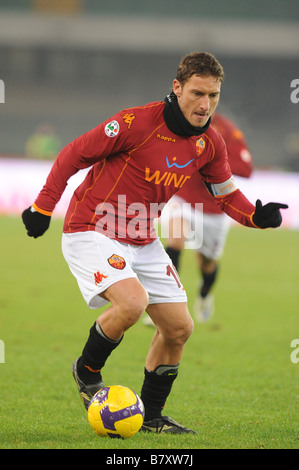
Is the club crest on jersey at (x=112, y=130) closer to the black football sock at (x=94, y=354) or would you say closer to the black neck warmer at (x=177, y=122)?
the black neck warmer at (x=177, y=122)

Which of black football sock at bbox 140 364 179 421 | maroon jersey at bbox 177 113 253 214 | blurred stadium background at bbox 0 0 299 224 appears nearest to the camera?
black football sock at bbox 140 364 179 421

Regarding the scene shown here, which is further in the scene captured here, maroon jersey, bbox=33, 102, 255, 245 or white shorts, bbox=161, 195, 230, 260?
white shorts, bbox=161, 195, 230, 260

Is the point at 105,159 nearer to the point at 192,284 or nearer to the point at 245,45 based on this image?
the point at 192,284

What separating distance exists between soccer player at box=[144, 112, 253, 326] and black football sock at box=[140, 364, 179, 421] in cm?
349

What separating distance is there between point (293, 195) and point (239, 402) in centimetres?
1174

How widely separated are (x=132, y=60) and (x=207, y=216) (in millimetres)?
26716

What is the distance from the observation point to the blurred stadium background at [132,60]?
105ft

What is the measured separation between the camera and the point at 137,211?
4531mm

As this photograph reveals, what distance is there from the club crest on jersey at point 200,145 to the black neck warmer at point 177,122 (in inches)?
3.9

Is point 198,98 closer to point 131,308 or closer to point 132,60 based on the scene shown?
point 131,308

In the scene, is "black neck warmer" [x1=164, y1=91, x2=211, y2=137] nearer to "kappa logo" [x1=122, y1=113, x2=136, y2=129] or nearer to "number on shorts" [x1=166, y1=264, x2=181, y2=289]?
"kappa logo" [x1=122, y1=113, x2=136, y2=129]

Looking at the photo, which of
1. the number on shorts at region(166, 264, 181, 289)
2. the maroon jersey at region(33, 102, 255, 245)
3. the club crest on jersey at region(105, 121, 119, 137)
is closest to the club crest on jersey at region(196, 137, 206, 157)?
the maroon jersey at region(33, 102, 255, 245)

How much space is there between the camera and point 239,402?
17.5ft

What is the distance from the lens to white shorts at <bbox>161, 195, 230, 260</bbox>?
27.3 ft
